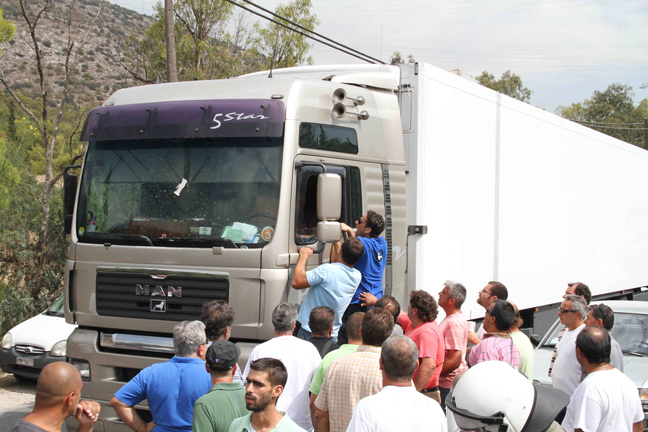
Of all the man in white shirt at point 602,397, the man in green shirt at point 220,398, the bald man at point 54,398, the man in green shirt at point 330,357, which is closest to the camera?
the bald man at point 54,398

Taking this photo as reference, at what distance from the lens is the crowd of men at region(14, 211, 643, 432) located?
9.43 ft

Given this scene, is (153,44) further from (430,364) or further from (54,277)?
(430,364)

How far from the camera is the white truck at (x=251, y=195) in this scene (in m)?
5.57

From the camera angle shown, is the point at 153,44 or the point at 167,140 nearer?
the point at 167,140

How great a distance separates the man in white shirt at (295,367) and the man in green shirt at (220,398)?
43cm

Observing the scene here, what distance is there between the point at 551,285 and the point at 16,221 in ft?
31.0

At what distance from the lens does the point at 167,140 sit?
5.96 meters

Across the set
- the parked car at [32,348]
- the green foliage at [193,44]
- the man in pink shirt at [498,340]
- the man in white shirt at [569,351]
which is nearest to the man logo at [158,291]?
the man in pink shirt at [498,340]

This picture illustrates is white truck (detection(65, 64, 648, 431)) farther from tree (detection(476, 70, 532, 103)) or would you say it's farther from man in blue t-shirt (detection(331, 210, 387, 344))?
tree (detection(476, 70, 532, 103))

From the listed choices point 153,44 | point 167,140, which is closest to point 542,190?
point 167,140

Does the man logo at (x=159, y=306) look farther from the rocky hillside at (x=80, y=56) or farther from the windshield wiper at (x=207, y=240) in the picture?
the rocky hillside at (x=80, y=56)

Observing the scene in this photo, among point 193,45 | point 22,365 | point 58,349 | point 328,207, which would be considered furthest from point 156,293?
point 193,45

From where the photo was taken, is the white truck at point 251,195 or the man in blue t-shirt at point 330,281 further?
the white truck at point 251,195

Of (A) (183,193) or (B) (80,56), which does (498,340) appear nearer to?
(A) (183,193)
